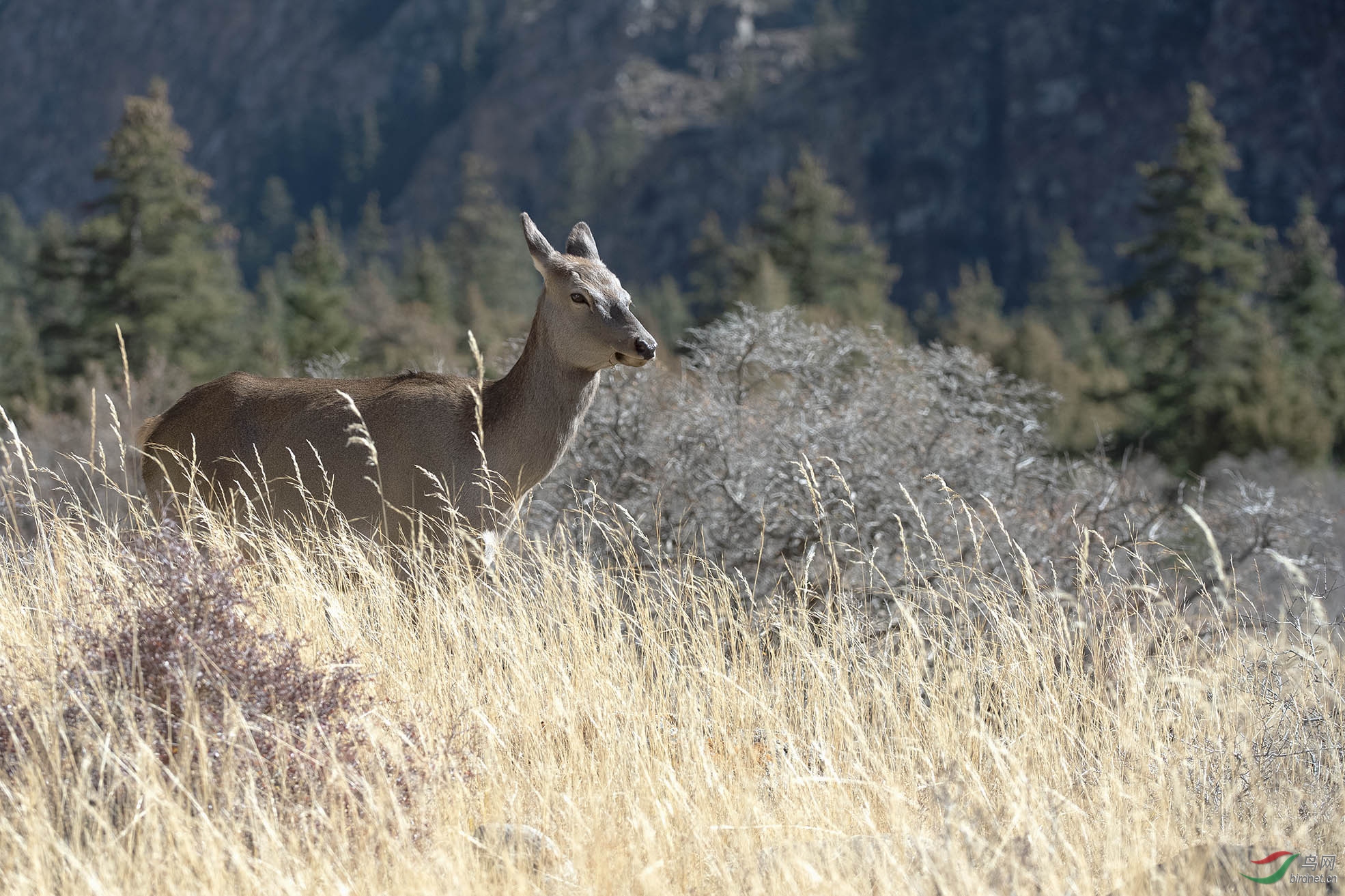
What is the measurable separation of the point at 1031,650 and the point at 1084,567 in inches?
23.1

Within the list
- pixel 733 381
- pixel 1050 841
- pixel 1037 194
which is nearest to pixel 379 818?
pixel 1050 841

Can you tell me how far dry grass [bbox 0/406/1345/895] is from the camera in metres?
3.05

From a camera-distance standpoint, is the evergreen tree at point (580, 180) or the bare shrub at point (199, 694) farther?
the evergreen tree at point (580, 180)

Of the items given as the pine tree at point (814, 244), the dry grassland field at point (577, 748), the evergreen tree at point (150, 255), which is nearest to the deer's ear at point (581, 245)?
the dry grassland field at point (577, 748)

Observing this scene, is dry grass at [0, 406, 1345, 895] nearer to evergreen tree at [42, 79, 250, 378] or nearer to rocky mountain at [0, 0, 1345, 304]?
evergreen tree at [42, 79, 250, 378]

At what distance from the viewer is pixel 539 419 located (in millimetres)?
→ 6199

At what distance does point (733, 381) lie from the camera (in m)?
10.2

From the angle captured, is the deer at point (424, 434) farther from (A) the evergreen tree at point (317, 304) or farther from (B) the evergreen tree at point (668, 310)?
(B) the evergreen tree at point (668, 310)

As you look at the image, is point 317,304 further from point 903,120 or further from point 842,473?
point 903,120

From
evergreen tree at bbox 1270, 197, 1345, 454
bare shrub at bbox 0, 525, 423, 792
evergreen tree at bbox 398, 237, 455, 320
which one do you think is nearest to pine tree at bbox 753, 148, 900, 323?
evergreen tree at bbox 1270, 197, 1345, 454

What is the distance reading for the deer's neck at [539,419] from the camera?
6172 mm

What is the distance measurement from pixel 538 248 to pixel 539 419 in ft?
2.86

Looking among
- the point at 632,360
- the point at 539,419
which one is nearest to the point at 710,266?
the point at 539,419

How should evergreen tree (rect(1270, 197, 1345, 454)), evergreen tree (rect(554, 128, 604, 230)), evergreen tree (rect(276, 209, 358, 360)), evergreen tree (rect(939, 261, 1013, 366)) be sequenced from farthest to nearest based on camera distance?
evergreen tree (rect(554, 128, 604, 230)), evergreen tree (rect(939, 261, 1013, 366)), evergreen tree (rect(1270, 197, 1345, 454)), evergreen tree (rect(276, 209, 358, 360))
